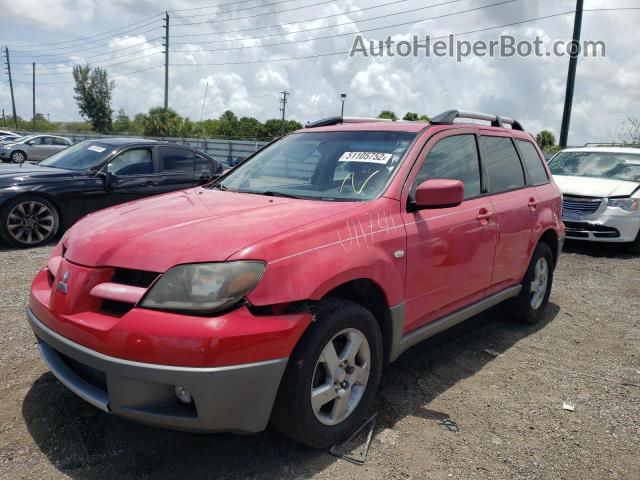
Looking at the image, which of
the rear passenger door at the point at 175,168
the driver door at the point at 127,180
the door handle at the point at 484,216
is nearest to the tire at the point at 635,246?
the door handle at the point at 484,216

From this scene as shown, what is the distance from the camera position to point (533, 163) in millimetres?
4793

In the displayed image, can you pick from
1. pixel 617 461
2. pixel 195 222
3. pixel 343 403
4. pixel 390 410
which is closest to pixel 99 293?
pixel 195 222

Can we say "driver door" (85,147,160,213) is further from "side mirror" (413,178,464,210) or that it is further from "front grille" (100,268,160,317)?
"side mirror" (413,178,464,210)

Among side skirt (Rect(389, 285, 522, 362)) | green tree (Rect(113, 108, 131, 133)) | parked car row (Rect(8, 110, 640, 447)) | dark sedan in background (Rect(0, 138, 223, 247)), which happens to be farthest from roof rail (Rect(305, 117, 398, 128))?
green tree (Rect(113, 108, 131, 133))

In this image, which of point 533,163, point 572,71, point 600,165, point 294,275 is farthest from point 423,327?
point 572,71

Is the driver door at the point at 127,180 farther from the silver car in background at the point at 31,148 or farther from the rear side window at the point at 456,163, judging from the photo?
the silver car in background at the point at 31,148

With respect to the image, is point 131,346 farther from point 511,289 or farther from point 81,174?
point 81,174

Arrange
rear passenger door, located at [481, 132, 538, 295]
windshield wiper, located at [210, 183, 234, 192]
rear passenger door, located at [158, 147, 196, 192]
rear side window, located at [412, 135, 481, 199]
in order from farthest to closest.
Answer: rear passenger door, located at [158, 147, 196, 192], rear passenger door, located at [481, 132, 538, 295], windshield wiper, located at [210, 183, 234, 192], rear side window, located at [412, 135, 481, 199]

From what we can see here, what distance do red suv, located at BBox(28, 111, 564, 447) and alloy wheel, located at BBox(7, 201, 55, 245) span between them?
428cm

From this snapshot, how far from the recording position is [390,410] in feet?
10.3

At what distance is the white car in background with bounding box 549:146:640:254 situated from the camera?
8.09 m

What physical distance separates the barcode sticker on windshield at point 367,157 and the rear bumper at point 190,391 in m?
1.52

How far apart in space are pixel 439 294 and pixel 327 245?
1.10m

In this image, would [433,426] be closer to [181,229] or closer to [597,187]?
[181,229]
